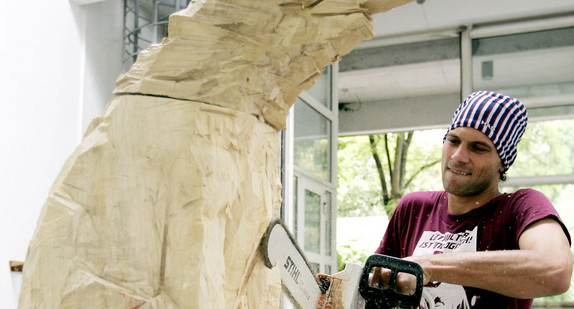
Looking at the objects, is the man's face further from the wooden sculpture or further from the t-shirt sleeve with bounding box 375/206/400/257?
the wooden sculpture

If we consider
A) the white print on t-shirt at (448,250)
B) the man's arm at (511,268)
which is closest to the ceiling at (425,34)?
the white print on t-shirt at (448,250)

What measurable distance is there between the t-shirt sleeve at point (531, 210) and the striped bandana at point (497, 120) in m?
0.15

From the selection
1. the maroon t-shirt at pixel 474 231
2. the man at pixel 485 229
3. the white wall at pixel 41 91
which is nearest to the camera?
the man at pixel 485 229

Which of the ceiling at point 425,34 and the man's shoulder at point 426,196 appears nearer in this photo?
the man's shoulder at point 426,196

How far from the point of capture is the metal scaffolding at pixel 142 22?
331cm

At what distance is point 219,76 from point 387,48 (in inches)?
173

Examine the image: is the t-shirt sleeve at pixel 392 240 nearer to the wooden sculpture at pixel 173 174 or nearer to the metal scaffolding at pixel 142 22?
the wooden sculpture at pixel 173 174

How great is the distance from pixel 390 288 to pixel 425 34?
4191 mm

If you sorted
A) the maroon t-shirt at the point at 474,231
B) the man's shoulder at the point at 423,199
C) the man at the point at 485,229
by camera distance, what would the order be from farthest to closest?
the man's shoulder at the point at 423,199, the maroon t-shirt at the point at 474,231, the man at the point at 485,229

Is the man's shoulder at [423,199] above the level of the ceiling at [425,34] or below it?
below

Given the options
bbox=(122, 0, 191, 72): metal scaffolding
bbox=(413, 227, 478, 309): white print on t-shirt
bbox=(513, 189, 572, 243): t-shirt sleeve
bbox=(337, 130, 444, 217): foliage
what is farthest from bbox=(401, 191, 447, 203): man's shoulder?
bbox=(337, 130, 444, 217): foliage

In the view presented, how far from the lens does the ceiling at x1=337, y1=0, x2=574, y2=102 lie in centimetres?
469

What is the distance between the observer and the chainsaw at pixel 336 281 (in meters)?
1.41

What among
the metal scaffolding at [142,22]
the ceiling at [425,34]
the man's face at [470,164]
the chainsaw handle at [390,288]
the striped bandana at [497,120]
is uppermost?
the ceiling at [425,34]
